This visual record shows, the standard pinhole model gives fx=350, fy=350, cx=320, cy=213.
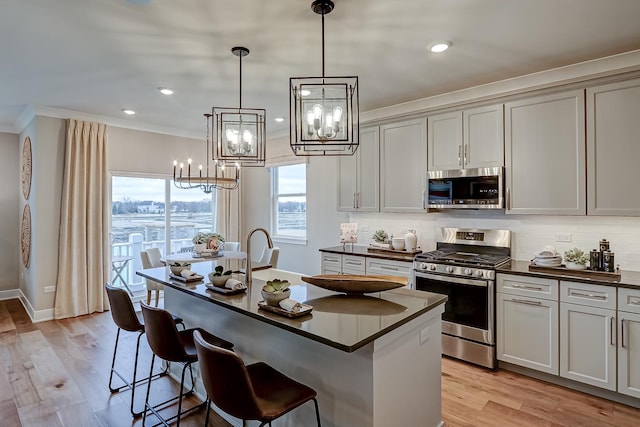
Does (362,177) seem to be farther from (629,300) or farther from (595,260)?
(629,300)

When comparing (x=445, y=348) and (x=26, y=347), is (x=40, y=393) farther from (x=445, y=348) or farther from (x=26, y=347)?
(x=445, y=348)

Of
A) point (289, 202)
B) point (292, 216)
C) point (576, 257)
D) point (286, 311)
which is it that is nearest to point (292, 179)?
point (289, 202)

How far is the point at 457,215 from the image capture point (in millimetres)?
4098

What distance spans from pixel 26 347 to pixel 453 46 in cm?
524

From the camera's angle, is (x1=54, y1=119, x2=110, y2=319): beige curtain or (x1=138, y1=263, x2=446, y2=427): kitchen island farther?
(x1=54, y1=119, x2=110, y2=319): beige curtain

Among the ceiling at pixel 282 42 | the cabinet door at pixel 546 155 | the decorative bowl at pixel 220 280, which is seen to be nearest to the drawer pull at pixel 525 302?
the cabinet door at pixel 546 155

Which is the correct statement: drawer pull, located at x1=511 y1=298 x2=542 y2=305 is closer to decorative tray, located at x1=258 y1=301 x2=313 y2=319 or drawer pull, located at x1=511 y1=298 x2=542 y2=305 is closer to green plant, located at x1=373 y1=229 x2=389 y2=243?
green plant, located at x1=373 y1=229 x2=389 y2=243

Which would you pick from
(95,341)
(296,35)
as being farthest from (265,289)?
(95,341)

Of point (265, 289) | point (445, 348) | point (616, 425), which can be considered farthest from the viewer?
point (445, 348)

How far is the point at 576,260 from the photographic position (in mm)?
3031

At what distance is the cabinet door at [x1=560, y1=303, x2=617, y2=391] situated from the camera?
9.01 ft

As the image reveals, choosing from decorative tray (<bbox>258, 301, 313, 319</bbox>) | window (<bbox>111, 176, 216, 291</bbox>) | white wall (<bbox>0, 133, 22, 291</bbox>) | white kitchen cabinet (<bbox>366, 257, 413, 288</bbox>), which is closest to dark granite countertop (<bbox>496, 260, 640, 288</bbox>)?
white kitchen cabinet (<bbox>366, 257, 413, 288</bbox>)

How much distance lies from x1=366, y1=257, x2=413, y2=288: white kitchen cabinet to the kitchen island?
1.61 m

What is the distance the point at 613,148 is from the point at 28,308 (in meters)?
7.28
